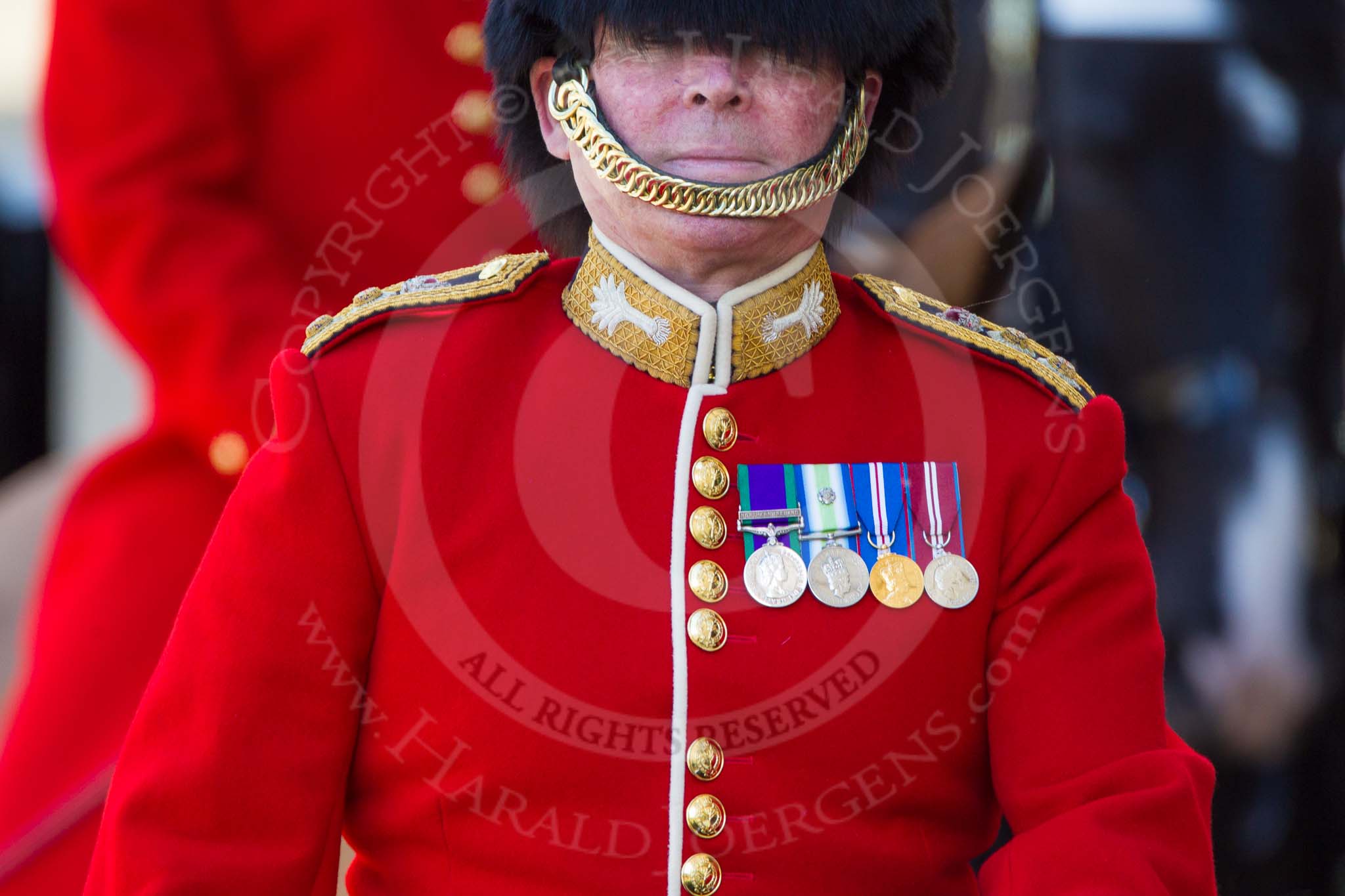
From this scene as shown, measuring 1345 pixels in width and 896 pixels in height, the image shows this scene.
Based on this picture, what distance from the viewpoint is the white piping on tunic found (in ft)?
5.31

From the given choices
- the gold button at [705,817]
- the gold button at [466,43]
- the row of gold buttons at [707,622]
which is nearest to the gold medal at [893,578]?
the row of gold buttons at [707,622]

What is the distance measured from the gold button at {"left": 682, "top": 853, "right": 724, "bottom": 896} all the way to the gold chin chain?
59 centimetres

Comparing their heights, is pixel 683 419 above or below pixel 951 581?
above

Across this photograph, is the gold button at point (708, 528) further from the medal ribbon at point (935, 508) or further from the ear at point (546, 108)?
the ear at point (546, 108)

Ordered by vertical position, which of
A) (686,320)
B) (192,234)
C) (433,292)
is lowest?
(686,320)

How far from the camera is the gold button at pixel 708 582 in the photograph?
164 centimetres

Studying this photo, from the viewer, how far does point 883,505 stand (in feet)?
5.65

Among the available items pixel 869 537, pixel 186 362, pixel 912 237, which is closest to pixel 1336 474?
pixel 912 237

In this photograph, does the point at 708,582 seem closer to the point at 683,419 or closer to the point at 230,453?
the point at 683,419

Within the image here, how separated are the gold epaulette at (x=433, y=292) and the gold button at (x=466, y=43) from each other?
1.56 feet

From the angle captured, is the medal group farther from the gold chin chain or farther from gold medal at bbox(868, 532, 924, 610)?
the gold chin chain

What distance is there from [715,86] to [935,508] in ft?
1.51

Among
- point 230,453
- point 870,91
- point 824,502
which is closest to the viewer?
point 824,502

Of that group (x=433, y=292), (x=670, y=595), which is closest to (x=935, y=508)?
(x=670, y=595)
